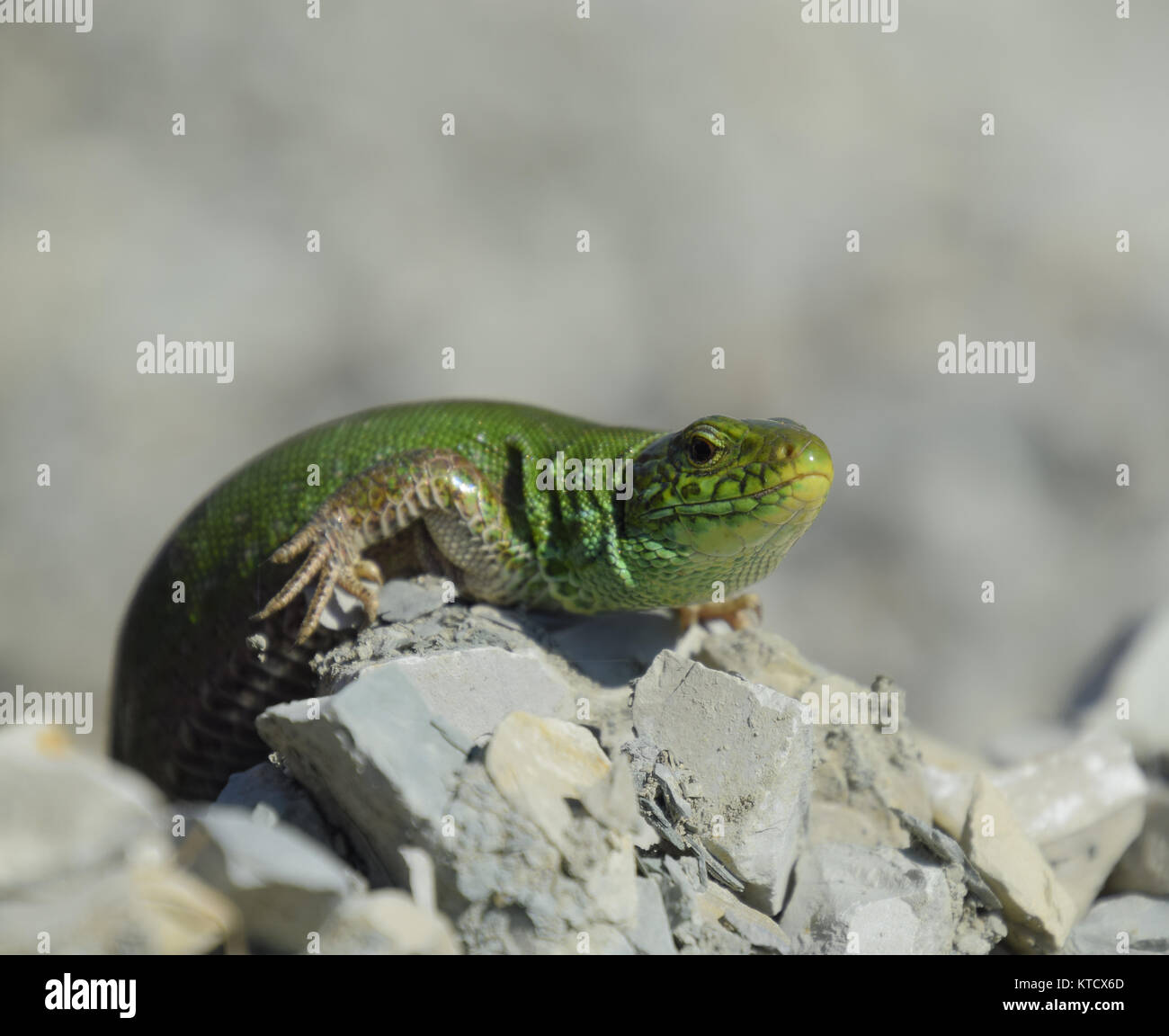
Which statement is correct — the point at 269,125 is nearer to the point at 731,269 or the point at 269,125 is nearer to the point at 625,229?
the point at 625,229

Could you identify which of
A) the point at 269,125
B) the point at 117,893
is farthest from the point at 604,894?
the point at 269,125

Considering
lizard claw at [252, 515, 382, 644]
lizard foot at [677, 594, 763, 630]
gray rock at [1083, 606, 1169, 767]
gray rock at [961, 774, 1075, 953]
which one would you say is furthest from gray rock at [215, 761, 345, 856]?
gray rock at [1083, 606, 1169, 767]

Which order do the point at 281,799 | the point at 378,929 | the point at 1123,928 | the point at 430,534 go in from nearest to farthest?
the point at 378,929 → the point at 281,799 → the point at 1123,928 → the point at 430,534

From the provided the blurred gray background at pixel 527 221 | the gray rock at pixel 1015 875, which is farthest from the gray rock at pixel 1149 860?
the blurred gray background at pixel 527 221

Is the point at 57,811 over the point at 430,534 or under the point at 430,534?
under

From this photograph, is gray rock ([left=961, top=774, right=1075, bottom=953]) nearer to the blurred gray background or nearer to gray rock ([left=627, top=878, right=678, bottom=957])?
gray rock ([left=627, top=878, right=678, bottom=957])

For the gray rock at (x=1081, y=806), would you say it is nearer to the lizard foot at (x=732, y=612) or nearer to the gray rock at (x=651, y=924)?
the lizard foot at (x=732, y=612)

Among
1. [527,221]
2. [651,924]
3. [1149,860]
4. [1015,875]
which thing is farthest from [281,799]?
[527,221]

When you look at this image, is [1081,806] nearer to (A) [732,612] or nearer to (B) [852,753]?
(B) [852,753]
